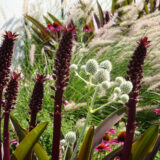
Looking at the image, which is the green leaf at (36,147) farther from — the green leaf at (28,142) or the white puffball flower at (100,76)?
the white puffball flower at (100,76)

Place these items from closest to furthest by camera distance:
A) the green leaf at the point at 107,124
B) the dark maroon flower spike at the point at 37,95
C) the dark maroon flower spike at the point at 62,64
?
the dark maroon flower spike at the point at 62,64
the dark maroon flower spike at the point at 37,95
the green leaf at the point at 107,124

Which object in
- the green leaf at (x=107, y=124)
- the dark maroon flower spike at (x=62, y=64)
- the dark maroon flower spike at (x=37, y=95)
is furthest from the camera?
the green leaf at (x=107, y=124)

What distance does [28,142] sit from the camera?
2.10ft

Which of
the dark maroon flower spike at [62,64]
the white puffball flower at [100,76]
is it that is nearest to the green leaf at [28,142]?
the dark maroon flower spike at [62,64]

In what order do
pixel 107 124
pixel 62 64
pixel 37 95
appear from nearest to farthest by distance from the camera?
pixel 62 64
pixel 37 95
pixel 107 124

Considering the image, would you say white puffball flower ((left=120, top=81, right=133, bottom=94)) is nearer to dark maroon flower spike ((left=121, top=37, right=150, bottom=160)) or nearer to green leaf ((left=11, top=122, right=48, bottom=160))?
dark maroon flower spike ((left=121, top=37, right=150, bottom=160))

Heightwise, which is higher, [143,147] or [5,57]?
[5,57]

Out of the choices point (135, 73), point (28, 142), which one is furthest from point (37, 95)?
point (135, 73)

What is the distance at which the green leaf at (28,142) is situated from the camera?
622mm

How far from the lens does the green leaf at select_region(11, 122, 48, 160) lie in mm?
622

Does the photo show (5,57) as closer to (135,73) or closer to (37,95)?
(37,95)

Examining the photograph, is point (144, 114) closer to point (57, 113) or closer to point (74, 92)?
point (74, 92)

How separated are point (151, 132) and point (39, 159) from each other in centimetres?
29

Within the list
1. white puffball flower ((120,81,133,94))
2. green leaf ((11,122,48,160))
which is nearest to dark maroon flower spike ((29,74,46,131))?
green leaf ((11,122,48,160))
